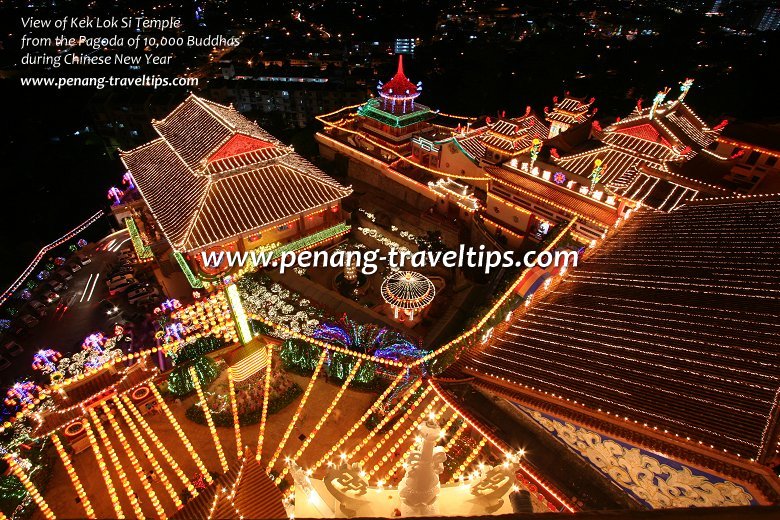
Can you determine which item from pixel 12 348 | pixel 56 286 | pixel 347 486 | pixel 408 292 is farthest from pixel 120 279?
pixel 347 486

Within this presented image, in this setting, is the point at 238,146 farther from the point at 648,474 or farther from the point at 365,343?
the point at 648,474

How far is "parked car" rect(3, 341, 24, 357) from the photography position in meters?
19.7

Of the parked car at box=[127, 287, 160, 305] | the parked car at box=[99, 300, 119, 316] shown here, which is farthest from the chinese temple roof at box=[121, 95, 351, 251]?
the parked car at box=[99, 300, 119, 316]

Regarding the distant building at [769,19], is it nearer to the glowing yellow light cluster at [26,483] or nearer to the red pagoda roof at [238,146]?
the red pagoda roof at [238,146]

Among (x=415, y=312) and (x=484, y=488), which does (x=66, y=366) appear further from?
(x=484, y=488)

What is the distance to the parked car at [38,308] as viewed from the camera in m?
21.6

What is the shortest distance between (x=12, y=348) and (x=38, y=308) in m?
2.64

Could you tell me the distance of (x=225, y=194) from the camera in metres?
20.6

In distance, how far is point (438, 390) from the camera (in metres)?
9.65

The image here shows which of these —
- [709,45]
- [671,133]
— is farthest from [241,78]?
[709,45]

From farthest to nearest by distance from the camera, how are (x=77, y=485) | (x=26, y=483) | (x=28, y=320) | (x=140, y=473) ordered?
(x=28, y=320) → (x=140, y=473) → (x=26, y=483) → (x=77, y=485)

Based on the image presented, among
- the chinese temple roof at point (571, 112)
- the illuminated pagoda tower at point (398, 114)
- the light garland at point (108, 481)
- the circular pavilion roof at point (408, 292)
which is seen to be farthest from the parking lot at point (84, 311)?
the chinese temple roof at point (571, 112)

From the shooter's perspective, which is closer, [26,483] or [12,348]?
[26,483]

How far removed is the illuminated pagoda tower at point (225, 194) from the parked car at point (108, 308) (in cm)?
338
